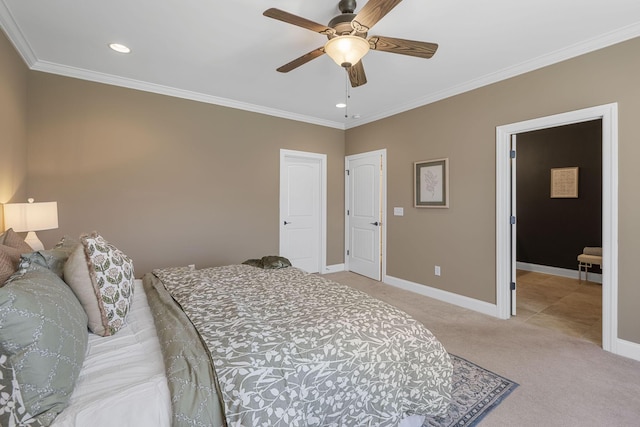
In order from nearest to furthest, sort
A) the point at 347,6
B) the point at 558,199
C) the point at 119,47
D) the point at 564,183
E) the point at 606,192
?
the point at 347,6 → the point at 606,192 → the point at 119,47 → the point at 564,183 → the point at 558,199

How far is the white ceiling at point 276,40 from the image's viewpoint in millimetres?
2156

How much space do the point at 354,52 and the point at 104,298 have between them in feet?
6.69

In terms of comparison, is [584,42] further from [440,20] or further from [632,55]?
[440,20]

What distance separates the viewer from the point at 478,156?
3.46 m

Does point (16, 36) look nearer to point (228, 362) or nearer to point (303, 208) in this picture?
point (228, 362)

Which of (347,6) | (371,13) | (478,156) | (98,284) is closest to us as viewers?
(98,284)

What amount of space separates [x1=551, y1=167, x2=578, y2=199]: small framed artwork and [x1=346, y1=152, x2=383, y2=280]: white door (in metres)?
3.05

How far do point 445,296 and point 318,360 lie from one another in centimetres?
308

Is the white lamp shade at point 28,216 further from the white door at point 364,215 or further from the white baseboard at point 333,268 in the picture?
the white door at point 364,215

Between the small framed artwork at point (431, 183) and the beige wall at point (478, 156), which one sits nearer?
the beige wall at point (478, 156)

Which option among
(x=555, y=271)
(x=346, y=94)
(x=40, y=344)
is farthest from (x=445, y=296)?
(x=40, y=344)

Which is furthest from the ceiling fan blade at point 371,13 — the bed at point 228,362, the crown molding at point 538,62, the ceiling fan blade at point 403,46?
the crown molding at point 538,62

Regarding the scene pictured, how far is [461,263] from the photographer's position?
365 centimetres

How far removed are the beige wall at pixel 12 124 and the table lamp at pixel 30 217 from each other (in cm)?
16
